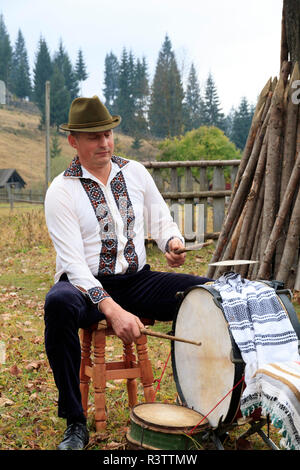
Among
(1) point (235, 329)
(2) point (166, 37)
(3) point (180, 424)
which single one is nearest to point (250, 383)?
(1) point (235, 329)

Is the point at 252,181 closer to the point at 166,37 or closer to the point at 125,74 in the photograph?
the point at 125,74

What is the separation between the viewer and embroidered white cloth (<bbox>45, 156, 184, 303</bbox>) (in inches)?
130

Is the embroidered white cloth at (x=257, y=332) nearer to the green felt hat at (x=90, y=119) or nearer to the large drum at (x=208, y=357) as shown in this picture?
the large drum at (x=208, y=357)

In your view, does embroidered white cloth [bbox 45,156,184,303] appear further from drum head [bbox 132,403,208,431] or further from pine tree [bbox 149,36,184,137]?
pine tree [bbox 149,36,184,137]

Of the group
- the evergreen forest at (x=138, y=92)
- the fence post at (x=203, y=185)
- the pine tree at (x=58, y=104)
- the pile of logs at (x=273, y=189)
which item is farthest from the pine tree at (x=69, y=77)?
the pile of logs at (x=273, y=189)

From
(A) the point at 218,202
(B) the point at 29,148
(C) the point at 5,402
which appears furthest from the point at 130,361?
(B) the point at 29,148

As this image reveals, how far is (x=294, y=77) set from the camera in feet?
19.1

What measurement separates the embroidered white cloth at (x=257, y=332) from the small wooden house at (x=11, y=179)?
51.6 m

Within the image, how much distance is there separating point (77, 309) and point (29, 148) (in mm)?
67144

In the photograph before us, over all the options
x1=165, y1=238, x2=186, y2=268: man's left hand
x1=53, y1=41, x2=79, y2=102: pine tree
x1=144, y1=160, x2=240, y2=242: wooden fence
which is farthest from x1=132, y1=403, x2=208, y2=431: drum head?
x1=53, y1=41, x2=79, y2=102: pine tree

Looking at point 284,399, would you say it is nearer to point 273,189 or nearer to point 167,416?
point 167,416

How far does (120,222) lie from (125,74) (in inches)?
3072

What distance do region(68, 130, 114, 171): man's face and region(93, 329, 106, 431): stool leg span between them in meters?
1.00
